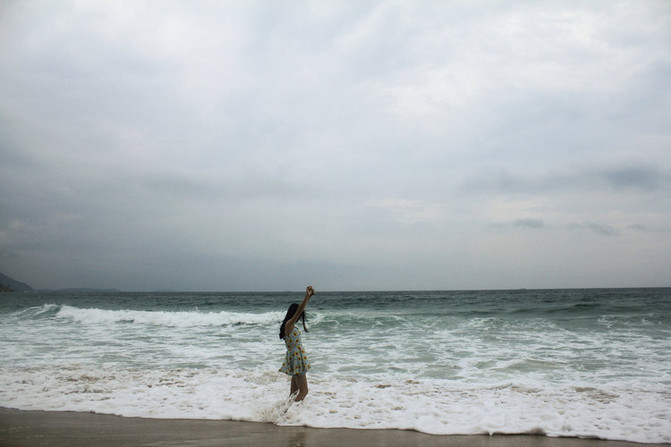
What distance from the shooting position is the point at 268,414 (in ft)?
19.8

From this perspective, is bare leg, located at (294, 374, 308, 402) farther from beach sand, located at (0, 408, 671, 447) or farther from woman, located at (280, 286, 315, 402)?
beach sand, located at (0, 408, 671, 447)

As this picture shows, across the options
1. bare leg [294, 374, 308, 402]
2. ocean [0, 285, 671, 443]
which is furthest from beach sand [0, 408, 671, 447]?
bare leg [294, 374, 308, 402]

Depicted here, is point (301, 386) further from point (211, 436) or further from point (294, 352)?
point (211, 436)

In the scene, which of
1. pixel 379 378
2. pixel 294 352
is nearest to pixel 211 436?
pixel 294 352

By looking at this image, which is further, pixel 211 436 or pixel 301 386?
pixel 301 386

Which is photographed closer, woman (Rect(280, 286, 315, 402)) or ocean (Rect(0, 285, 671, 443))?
ocean (Rect(0, 285, 671, 443))

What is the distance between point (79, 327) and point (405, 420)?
16.8m

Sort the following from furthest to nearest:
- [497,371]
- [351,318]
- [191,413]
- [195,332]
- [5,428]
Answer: [351,318], [195,332], [497,371], [191,413], [5,428]

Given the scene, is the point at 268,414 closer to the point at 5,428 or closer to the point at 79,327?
the point at 5,428

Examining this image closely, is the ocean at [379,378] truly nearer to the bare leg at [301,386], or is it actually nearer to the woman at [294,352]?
the bare leg at [301,386]

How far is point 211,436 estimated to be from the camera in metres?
5.19

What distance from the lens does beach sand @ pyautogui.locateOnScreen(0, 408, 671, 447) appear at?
193 inches

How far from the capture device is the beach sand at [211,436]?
193 inches

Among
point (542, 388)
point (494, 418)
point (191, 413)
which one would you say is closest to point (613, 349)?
point (542, 388)
